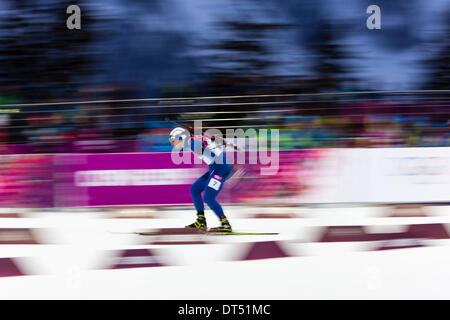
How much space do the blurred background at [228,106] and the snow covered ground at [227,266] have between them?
1.07 m

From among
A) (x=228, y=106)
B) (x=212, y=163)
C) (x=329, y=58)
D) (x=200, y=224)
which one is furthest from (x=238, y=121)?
(x=200, y=224)

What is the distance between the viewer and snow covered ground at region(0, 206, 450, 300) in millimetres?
3480

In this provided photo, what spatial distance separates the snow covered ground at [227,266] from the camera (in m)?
3.48

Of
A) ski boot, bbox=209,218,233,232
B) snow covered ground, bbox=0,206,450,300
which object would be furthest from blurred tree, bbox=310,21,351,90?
ski boot, bbox=209,218,233,232

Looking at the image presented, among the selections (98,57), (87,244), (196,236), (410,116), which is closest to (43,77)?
(98,57)

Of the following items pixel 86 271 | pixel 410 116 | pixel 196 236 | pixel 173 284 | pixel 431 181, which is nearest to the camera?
pixel 173 284

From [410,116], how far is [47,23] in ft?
22.8

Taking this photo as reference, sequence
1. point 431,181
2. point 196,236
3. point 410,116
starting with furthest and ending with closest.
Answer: point 410,116 → point 431,181 → point 196,236

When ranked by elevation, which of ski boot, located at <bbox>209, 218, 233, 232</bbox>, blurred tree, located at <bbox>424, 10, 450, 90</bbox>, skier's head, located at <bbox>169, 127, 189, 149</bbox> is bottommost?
ski boot, located at <bbox>209, 218, 233, 232</bbox>

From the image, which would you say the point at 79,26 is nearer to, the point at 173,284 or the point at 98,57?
the point at 98,57

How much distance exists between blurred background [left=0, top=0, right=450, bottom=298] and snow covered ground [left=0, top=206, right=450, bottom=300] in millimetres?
1066

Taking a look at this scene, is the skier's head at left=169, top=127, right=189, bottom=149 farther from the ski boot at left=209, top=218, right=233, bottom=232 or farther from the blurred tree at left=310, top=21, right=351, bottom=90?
the blurred tree at left=310, top=21, right=351, bottom=90

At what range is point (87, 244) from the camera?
5098 mm

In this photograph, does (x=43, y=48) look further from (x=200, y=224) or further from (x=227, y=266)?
(x=227, y=266)
